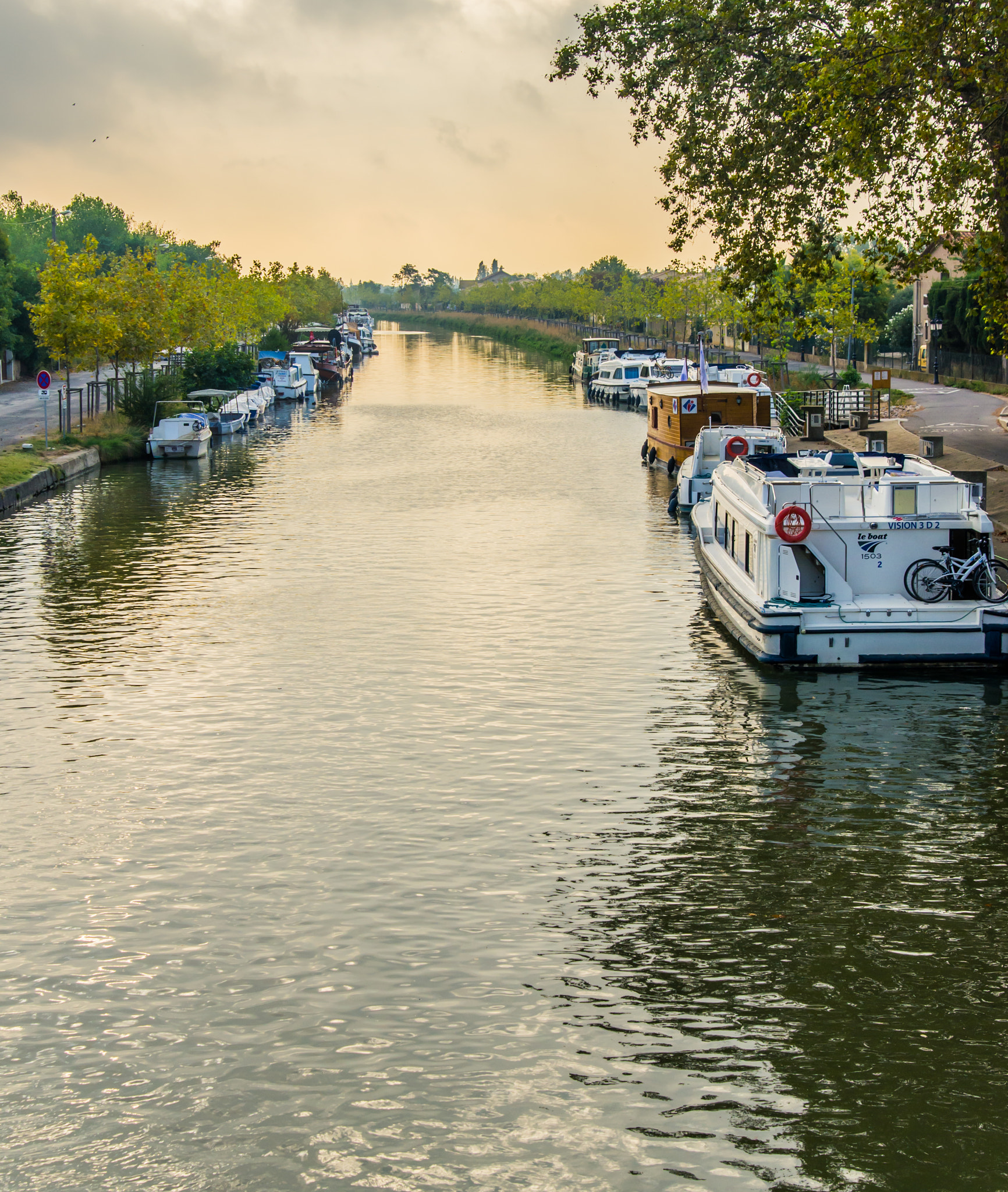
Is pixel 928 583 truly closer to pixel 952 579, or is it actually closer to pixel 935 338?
pixel 952 579

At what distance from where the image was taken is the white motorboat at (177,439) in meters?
48.2

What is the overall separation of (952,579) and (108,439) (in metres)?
33.6

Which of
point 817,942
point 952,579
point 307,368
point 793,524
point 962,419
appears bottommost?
point 817,942

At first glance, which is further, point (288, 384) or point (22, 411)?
point (288, 384)

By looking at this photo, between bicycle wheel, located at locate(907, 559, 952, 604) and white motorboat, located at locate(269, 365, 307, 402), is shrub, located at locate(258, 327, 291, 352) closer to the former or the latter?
white motorboat, located at locate(269, 365, 307, 402)

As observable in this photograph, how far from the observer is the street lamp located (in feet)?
241

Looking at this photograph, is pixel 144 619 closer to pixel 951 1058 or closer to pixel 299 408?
pixel 951 1058

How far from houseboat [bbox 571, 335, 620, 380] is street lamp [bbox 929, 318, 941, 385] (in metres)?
21.6

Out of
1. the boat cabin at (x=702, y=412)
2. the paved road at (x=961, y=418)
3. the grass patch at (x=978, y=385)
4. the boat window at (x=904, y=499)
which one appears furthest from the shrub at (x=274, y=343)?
the boat window at (x=904, y=499)

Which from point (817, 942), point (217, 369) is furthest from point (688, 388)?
point (817, 942)

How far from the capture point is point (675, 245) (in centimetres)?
3047

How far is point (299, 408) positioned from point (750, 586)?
54.6 m

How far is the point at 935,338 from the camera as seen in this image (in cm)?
7475

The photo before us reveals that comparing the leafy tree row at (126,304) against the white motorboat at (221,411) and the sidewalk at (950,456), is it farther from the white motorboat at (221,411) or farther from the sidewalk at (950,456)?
the sidewalk at (950,456)
